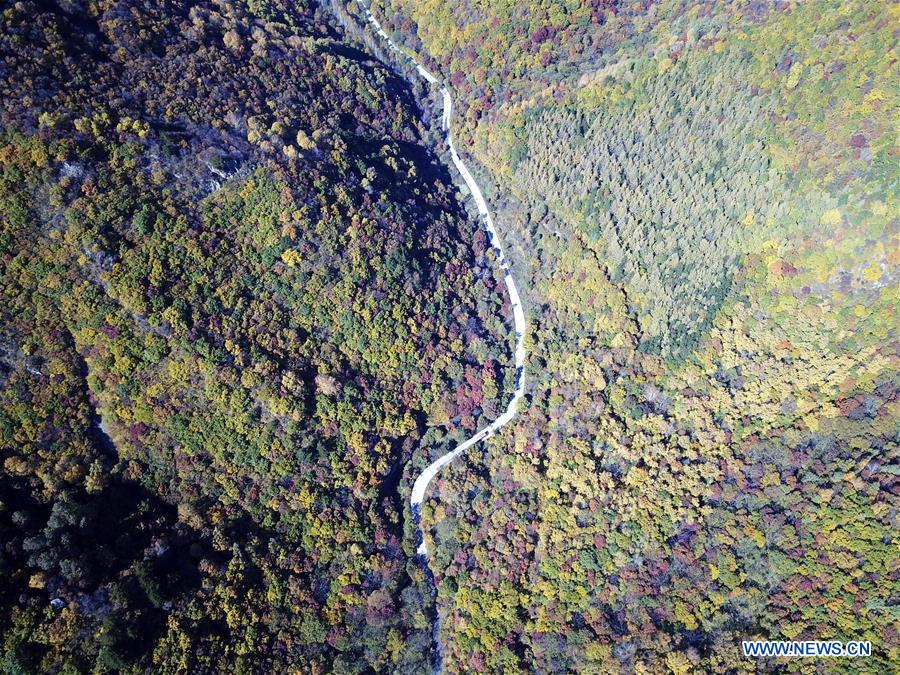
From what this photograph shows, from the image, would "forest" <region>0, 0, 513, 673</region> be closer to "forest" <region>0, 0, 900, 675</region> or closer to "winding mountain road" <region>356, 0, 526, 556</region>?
"forest" <region>0, 0, 900, 675</region>

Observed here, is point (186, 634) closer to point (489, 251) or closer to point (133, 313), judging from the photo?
point (133, 313)

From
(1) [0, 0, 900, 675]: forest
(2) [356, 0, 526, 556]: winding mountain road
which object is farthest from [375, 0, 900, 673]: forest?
(2) [356, 0, 526, 556]: winding mountain road

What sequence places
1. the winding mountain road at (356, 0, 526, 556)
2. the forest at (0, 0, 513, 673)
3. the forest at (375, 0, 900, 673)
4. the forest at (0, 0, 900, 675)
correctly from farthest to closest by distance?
the winding mountain road at (356, 0, 526, 556)
the forest at (375, 0, 900, 673)
the forest at (0, 0, 900, 675)
the forest at (0, 0, 513, 673)

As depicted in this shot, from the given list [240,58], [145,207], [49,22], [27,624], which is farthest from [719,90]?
[27,624]

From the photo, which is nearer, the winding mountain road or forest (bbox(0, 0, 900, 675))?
forest (bbox(0, 0, 900, 675))

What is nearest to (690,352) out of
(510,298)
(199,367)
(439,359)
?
(510,298)

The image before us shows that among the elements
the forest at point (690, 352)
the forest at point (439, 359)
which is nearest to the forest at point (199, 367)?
the forest at point (439, 359)

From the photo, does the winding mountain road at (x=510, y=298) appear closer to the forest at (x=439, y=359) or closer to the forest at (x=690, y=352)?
the forest at (x=439, y=359)
